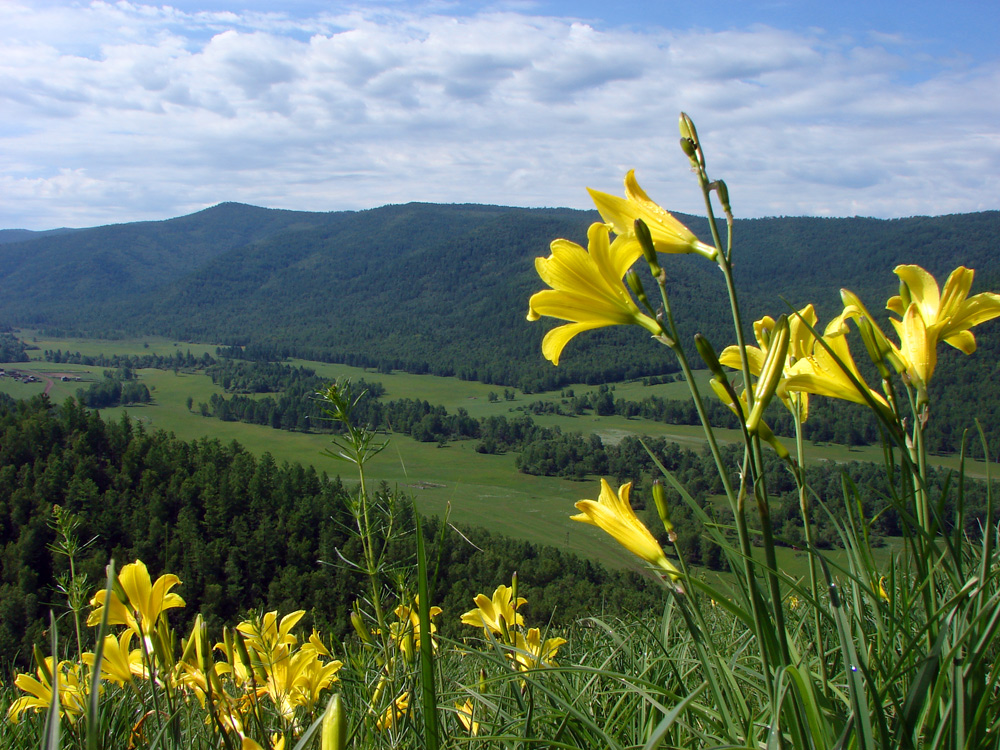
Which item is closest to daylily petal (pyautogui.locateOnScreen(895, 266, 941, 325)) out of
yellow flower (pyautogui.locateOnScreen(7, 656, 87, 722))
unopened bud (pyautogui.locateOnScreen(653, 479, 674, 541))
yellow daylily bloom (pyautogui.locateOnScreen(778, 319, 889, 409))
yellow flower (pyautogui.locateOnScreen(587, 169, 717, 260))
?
yellow daylily bloom (pyautogui.locateOnScreen(778, 319, 889, 409))

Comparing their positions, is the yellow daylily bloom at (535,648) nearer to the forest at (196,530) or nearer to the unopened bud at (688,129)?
the unopened bud at (688,129)

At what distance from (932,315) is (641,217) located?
82 cm

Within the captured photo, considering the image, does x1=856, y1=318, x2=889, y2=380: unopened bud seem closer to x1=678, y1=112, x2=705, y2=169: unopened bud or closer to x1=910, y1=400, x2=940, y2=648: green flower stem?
x1=910, y1=400, x2=940, y2=648: green flower stem

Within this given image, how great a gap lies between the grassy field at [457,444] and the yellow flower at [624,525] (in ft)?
70.6

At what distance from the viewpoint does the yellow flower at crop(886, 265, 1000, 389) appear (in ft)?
A: 4.98

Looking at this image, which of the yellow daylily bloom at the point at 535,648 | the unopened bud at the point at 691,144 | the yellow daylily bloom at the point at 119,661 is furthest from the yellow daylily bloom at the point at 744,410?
the yellow daylily bloom at the point at 119,661

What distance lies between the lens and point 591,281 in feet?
4.60

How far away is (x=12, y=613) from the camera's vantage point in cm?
3147

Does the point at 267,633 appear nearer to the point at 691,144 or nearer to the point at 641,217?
the point at 641,217

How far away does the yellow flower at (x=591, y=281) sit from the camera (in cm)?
138

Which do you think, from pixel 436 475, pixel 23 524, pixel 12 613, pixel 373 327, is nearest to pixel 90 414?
pixel 23 524

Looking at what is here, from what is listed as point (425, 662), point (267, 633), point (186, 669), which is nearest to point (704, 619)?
point (425, 662)

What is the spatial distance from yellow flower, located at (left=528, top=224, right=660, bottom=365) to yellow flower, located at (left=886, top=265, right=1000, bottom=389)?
0.70 meters

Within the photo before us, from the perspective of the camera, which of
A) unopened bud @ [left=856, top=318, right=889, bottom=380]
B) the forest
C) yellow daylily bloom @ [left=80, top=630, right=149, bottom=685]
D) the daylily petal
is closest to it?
unopened bud @ [left=856, top=318, right=889, bottom=380]
